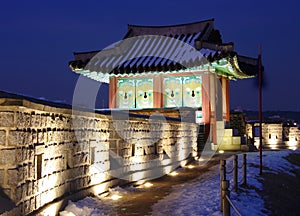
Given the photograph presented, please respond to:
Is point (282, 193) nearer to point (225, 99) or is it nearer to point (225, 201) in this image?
point (225, 201)

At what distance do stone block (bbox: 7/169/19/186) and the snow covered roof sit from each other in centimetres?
1630

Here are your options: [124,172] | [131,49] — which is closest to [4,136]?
[124,172]

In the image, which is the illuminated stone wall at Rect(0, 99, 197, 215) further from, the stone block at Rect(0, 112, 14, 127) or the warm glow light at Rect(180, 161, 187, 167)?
the warm glow light at Rect(180, 161, 187, 167)

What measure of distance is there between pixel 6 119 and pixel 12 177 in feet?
2.70

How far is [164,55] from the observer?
2411cm

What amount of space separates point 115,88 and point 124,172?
47.1 ft

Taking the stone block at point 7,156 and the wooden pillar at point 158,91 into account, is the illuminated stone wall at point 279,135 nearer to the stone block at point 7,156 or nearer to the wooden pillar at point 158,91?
the wooden pillar at point 158,91

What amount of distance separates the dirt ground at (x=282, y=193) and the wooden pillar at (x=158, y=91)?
1058cm

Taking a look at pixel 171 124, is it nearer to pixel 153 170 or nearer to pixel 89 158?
pixel 153 170

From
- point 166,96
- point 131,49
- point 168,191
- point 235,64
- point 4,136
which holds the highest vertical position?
point 131,49

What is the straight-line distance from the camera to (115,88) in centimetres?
2545

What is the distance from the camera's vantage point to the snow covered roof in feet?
71.2

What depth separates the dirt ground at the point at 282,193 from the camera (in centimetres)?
1041

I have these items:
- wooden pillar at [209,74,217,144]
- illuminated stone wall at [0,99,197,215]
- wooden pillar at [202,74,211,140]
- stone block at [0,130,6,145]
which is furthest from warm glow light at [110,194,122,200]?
wooden pillar at [209,74,217,144]
